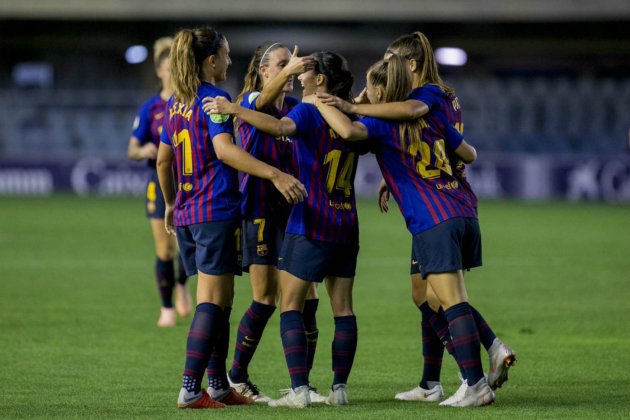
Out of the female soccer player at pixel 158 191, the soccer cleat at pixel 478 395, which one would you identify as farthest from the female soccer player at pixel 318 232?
the female soccer player at pixel 158 191

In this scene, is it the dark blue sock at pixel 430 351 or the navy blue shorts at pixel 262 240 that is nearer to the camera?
the navy blue shorts at pixel 262 240

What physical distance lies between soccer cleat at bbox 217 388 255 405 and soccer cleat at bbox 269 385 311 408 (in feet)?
1.04

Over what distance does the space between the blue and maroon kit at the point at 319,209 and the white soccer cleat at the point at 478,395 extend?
100 centimetres

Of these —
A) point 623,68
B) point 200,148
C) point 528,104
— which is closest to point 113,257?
point 200,148

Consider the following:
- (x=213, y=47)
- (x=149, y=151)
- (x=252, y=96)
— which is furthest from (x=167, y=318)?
(x=213, y=47)

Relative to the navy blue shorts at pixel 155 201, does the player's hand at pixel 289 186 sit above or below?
above

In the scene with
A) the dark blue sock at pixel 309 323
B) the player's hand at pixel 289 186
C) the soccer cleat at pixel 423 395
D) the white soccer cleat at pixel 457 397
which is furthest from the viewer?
the dark blue sock at pixel 309 323

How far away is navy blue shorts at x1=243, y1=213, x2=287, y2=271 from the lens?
21.9 ft

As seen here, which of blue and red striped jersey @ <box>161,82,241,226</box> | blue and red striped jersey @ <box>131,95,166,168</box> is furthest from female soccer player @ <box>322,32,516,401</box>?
blue and red striped jersey @ <box>131,95,166,168</box>

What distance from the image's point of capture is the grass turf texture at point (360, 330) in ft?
21.4

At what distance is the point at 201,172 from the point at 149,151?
376 cm

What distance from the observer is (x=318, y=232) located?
6.34 m

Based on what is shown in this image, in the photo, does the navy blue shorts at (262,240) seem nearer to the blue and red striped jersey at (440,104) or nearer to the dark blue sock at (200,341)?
the dark blue sock at (200,341)

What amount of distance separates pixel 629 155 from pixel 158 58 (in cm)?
2012
